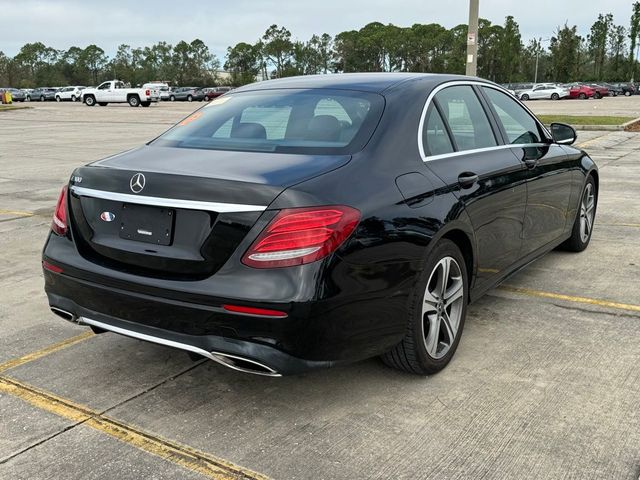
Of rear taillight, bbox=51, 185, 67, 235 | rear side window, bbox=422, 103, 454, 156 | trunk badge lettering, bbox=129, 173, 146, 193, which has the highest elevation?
rear side window, bbox=422, 103, 454, 156

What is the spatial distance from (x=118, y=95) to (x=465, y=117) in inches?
1892

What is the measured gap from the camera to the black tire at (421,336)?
3135 millimetres

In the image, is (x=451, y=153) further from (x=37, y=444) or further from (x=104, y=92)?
(x=104, y=92)

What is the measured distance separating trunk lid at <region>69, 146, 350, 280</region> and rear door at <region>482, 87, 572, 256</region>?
72.3 inches

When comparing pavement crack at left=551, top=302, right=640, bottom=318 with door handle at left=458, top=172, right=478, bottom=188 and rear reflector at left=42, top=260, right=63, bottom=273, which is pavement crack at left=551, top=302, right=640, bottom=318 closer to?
door handle at left=458, top=172, right=478, bottom=188

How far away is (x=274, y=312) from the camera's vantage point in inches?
104

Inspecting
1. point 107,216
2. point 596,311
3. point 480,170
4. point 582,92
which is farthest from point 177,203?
point 582,92

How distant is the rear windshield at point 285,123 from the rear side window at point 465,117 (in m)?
0.54

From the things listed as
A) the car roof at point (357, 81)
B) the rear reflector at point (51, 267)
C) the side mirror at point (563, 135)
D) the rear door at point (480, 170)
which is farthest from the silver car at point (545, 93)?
the rear reflector at point (51, 267)

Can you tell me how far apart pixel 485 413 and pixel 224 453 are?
1225 mm

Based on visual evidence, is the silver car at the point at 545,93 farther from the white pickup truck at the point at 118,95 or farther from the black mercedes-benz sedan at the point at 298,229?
the black mercedes-benz sedan at the point at 298,229

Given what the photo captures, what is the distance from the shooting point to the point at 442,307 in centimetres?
344

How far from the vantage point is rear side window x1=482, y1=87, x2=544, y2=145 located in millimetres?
4367

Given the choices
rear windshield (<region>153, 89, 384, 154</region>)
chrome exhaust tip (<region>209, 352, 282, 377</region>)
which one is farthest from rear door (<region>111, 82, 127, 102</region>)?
chrome exhaust tip (<region>209, 352, 282, 377</region>)
